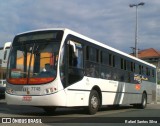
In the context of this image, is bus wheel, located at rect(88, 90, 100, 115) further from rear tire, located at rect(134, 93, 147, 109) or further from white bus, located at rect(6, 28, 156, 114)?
rear tire, located at rect(134, 93, 147, 109)

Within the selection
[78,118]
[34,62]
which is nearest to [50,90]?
[34,62]

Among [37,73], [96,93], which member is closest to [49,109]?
[96,93]

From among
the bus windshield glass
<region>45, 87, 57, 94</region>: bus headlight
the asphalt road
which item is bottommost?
the asphalt road

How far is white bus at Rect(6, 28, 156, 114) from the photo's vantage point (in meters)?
12.5

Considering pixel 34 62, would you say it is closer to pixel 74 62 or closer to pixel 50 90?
pixel 50 90

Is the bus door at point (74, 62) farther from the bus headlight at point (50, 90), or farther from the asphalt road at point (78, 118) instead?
the asphalt road at point (78, 118)

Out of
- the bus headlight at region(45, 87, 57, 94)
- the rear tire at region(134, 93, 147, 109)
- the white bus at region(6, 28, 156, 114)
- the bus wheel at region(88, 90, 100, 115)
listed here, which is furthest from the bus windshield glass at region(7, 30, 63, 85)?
the rear tire at region(134, 93, 147, 109)

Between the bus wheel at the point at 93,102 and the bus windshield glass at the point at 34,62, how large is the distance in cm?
257

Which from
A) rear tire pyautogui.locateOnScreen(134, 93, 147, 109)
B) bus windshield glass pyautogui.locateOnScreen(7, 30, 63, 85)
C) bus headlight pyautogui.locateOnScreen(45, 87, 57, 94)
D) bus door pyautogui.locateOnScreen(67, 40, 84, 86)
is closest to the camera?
bus headlight pyautogui.locateOnScreen(45, 87, 57, 94)

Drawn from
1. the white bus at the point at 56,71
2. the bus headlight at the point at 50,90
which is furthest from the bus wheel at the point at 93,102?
the bus headlight at the point at 50,90

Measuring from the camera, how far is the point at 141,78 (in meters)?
22.6

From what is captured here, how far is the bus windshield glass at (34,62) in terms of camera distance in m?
12.6

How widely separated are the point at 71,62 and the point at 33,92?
5.70ft

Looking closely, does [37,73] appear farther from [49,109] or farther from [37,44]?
[49,109]
